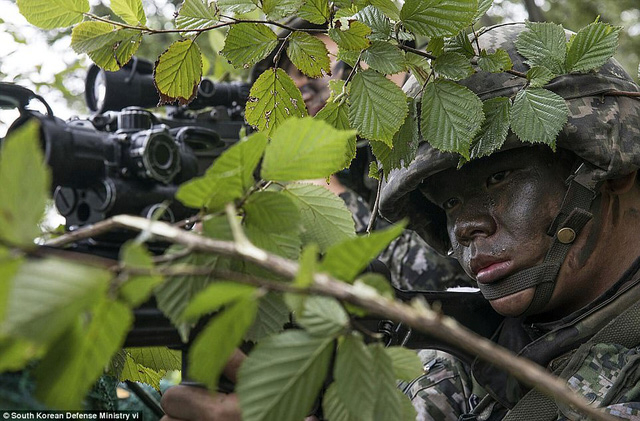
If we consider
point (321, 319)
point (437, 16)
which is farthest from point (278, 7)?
point (321, 319)

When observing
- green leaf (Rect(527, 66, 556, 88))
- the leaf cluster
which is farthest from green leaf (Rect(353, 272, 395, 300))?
green leaf (Rect(527, 66, 556, 88))

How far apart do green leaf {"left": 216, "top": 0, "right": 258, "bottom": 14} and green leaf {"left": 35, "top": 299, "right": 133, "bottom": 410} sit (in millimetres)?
955

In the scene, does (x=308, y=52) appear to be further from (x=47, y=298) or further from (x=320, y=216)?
(x=47, y=298)

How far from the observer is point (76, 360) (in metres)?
0.65

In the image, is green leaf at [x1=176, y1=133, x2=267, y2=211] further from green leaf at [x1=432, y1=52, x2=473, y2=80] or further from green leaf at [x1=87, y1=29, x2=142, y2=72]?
green leaf at [x1=432, y1=52, x2=473, y2=80]

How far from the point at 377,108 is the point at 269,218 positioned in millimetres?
629

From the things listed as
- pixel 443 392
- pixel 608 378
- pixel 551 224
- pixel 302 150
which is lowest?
pixel 443 392

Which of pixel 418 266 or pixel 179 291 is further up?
pixel 179 291

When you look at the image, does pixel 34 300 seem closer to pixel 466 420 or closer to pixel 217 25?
pixel 217 25

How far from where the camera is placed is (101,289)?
0.61m

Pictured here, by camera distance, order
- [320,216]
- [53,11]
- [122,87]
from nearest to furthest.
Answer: [320,216] → [53,11] → [122,87]

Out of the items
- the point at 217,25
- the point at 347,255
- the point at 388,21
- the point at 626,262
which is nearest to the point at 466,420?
the point at 626,262

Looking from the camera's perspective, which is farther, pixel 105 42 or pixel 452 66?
pixel 452 66

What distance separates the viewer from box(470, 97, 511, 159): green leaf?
1.70 m
